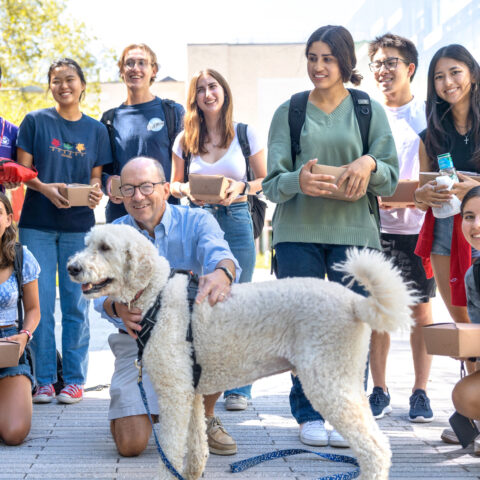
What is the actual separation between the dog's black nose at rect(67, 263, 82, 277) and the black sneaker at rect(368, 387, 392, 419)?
2.50m

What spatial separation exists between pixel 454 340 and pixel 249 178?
2.32 meters

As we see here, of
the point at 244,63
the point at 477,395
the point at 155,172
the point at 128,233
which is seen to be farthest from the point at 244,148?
the point at 244,63

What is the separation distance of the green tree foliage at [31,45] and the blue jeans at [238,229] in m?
12.5

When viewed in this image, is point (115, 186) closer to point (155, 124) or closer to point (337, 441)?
point (155, 124)

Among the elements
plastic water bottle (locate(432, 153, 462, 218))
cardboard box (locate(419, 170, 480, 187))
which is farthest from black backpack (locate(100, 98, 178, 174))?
plastic water bottle (locate(432, 153, 462, 218))

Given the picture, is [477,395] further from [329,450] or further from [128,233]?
[128,233]

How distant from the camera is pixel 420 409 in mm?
4312

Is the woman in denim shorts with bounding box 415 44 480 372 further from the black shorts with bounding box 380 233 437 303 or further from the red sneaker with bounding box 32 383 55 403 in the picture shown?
the red sneaker with bounding box 32 383 55 403

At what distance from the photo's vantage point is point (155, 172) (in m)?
3.53

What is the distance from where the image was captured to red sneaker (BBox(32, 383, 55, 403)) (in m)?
4.72

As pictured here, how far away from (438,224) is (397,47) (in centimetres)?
145

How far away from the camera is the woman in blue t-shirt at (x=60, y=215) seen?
4.78m

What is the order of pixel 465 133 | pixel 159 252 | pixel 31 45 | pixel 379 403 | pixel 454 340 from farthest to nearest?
pixel 31 45 → pixel 379 403 → pixel 465 133 → pixel 159 252 → pixel 454 340

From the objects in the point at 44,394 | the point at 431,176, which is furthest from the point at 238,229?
the point at 44,394
